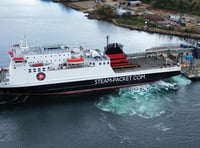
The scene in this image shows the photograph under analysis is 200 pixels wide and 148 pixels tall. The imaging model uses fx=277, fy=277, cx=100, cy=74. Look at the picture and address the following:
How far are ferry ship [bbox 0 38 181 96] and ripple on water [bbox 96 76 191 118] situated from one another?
→ 2.86ft

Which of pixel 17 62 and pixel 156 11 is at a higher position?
pixel 156 11

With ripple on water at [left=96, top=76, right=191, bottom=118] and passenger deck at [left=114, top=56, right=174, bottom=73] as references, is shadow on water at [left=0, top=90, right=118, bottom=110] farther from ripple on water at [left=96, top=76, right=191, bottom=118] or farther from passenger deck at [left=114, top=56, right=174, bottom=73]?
passenger deck at [left=114, top=56, right=174, bottom=73]

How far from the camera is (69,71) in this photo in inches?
945

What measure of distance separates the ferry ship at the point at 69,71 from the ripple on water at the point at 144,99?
871 mm

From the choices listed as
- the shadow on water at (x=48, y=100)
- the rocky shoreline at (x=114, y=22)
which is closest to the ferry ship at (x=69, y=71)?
the shadow on water at (x=48, y=100)

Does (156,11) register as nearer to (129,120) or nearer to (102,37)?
(102,37)

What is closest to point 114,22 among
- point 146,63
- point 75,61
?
point 146,63

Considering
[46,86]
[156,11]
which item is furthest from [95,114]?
[156,11]

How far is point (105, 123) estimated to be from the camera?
20.4 m

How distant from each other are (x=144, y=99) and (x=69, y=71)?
22.7 feet

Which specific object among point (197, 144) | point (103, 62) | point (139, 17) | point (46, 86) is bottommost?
point (197, 144)

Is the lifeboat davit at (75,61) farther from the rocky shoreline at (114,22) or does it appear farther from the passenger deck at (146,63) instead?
the rocky shoreline at (114,22)

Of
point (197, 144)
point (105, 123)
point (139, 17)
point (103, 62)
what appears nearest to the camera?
point (197, 144)

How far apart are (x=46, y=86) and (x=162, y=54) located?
1394cm
